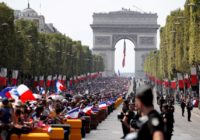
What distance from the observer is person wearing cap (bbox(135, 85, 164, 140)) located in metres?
8.08

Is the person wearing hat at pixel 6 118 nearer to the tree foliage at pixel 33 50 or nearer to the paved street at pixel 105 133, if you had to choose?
the paved street at pixel 105 133

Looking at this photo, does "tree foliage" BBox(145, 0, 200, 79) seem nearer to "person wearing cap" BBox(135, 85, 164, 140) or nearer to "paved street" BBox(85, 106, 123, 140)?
"paved street" BBox(85, 106, 123, 140)

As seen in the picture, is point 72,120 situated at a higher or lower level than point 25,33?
lower

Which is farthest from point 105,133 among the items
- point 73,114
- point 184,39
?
point 184,39

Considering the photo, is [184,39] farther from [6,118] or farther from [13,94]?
[6,118]

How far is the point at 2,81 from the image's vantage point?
79.4 meters

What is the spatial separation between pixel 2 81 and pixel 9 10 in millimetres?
→ 7882

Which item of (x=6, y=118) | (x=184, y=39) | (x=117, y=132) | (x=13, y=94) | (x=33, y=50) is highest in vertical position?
(x=184, y=39)

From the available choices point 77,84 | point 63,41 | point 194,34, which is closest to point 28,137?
point 194,34

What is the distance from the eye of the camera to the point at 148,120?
323 inches

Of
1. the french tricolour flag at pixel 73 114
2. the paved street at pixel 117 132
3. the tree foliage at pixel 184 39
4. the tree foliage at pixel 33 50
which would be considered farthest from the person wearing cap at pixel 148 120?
the tree foliage at pixel 33 50

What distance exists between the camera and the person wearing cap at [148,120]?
26.5ft

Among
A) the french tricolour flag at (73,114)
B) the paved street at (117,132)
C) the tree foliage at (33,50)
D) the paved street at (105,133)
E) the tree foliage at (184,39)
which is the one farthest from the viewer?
the tree foliage at (33,50)

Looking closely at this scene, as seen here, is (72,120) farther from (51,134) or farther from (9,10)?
(9,10)
